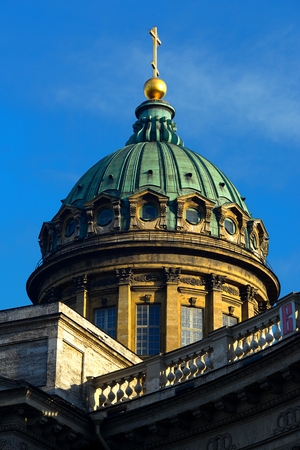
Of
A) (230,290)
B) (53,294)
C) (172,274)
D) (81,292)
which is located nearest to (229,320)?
(230,290)

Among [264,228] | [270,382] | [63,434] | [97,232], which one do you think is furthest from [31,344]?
[264,228]

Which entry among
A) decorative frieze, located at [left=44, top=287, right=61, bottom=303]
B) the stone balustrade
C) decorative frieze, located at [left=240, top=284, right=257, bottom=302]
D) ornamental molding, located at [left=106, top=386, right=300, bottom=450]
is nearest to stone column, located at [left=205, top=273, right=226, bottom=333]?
decorative frieze, located at [left=240, top=284, right=257, bottom=302]

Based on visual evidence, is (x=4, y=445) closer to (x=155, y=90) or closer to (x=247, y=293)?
(x=247, y=293)

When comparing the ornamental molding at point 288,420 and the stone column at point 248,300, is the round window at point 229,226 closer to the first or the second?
the stone column at point 248,300

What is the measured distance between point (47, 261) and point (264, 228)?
11148 millimetres

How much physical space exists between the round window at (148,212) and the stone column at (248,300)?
535 centimetres

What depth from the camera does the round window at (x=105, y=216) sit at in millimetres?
52875

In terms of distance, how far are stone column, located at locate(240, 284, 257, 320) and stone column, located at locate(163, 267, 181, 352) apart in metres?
3.59

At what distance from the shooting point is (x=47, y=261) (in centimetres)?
5356

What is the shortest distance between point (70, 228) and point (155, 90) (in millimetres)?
12026

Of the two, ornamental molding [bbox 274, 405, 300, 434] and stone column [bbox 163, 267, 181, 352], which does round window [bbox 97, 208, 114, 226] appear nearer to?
stone column [bbox 163, 267, 181, 352]

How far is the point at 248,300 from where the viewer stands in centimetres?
5234

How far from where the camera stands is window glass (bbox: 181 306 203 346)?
49781 millimetres

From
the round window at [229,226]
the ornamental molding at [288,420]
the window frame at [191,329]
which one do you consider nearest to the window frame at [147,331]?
the window frame at [191,329]
